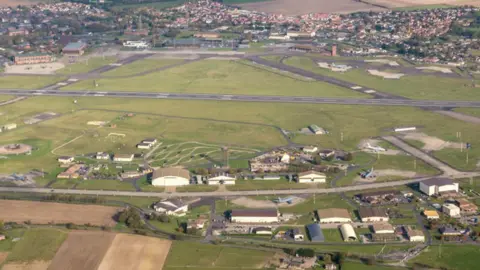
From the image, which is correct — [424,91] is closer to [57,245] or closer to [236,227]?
[236,227]

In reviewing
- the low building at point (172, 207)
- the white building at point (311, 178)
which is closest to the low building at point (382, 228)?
the white building at point (311, 178)

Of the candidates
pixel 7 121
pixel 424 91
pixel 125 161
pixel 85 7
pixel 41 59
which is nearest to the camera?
pixel 125 161

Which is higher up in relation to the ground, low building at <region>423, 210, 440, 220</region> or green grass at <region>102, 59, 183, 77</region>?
green grass at <region>102, 59, 183, 77</region>

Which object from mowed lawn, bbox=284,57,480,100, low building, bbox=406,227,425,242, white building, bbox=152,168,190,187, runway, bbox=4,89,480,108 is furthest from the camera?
mowed lawn, bbox=284,57,480,100

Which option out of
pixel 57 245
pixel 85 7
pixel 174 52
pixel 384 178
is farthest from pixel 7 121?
pixel 85 7

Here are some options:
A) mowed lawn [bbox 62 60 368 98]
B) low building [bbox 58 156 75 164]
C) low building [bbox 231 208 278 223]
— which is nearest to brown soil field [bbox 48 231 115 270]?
low building [bbox 231 208 278 223]

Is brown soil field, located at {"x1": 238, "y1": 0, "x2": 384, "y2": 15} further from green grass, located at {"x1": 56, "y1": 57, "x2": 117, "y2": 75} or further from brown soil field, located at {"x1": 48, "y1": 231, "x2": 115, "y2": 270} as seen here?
brown soil field, located at {"x1": 48, "y1": 231, "x2": 115, "y2": 270}
